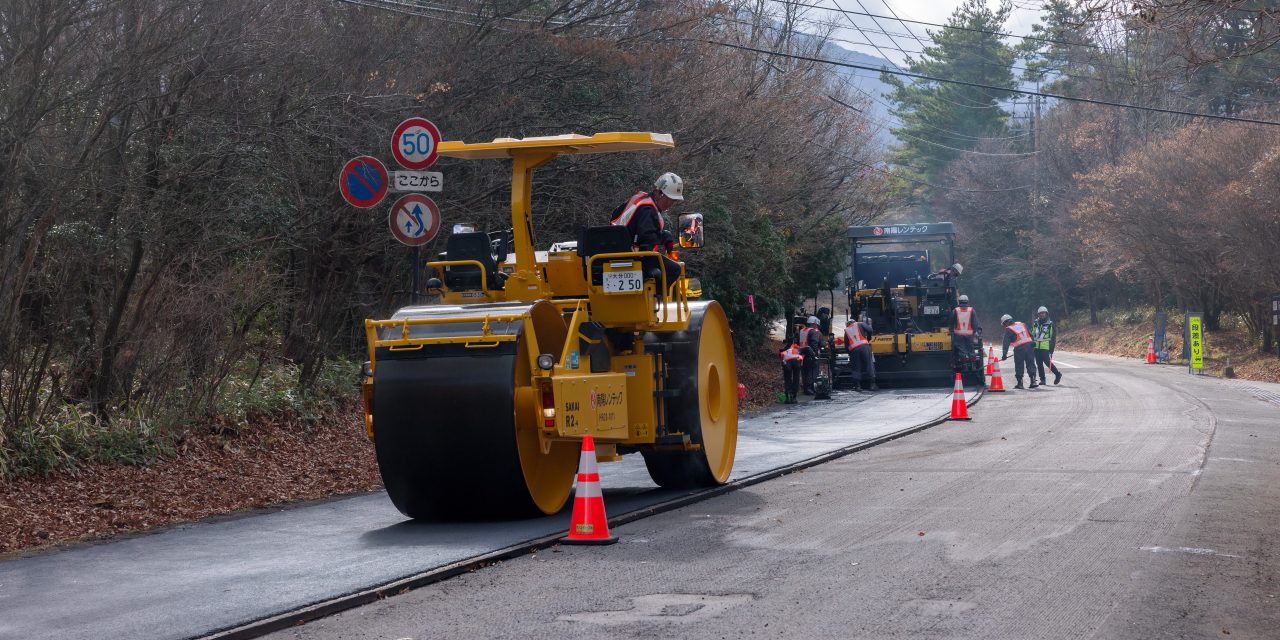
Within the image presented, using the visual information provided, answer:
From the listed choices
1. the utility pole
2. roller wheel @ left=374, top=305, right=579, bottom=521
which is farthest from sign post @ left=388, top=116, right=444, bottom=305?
the utility pole

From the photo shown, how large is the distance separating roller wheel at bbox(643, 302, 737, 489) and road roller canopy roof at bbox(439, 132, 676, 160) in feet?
5.39

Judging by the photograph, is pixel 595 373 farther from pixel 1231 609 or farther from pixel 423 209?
pixel 1231 609

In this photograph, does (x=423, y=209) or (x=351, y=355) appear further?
(x=351, y=355)

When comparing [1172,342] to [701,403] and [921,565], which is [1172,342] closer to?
[701,403]

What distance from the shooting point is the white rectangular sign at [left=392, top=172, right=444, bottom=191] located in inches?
499

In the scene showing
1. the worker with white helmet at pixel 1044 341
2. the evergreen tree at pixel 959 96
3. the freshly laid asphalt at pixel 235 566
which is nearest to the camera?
the freshly laid asphalt at pixel 235 566

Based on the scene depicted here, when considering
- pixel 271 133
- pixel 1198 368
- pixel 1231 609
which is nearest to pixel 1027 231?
pixel 1198 368

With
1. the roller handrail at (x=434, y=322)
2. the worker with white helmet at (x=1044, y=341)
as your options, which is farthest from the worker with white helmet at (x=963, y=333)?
the roller handrail at (x=434, y=322)

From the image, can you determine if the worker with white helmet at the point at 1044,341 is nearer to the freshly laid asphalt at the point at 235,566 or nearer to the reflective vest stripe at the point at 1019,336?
the reflective vest stripe at the point at 1019,336

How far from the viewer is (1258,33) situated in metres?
10.7

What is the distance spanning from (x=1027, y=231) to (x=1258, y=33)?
2311 inches

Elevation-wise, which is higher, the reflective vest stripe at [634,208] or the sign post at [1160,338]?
the reflective vest stripe at [634,208]

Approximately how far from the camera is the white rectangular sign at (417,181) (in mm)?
12664

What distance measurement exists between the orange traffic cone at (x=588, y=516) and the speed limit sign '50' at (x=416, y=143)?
4492 millimetres
